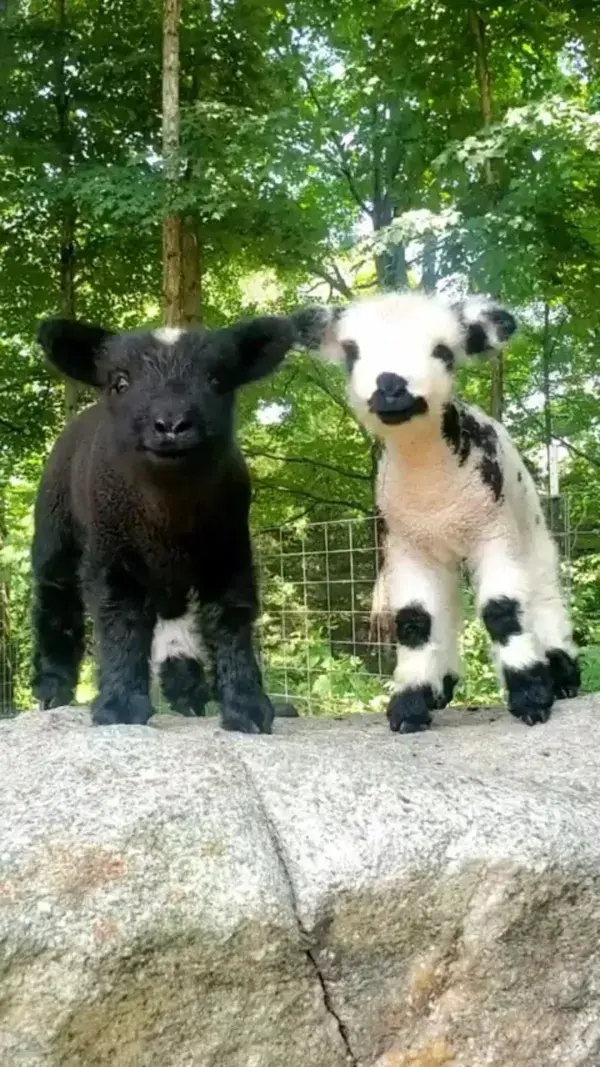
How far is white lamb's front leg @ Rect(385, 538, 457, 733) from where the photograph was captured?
3711mm

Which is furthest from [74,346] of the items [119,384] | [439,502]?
[439,502]

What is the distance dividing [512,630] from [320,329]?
1.24m

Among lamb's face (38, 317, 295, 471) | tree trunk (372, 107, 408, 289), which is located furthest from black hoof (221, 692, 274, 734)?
tree trunk (372, 107, 408, 289)

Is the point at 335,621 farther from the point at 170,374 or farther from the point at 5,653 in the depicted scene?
the point at 170,374

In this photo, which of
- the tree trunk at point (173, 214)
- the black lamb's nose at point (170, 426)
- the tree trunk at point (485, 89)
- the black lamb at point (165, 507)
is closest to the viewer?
the black lamb's nose at point (170, 426)

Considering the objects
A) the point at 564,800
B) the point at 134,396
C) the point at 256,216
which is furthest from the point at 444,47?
the point at 564,800

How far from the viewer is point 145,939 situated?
2137 millimetres

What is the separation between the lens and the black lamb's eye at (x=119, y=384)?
10.3 feet

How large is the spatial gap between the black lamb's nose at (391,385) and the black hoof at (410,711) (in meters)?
1.06

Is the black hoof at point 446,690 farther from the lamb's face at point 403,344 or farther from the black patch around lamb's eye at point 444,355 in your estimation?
the black patch around lamb's eye at point 444,355

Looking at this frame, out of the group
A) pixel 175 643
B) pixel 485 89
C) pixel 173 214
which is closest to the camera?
Result: pixel 175 643

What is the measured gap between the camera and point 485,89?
7.79m

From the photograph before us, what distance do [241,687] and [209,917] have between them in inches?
47.7

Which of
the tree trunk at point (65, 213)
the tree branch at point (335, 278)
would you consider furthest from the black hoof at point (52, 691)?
the tree branch at point (335, 278)
